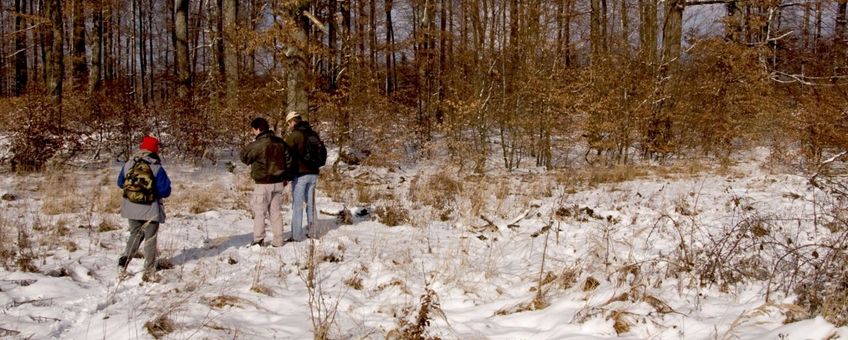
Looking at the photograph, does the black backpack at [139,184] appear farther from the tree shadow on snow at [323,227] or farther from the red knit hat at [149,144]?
the tree shadow on snow at [323,227]

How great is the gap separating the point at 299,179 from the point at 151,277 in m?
2.35

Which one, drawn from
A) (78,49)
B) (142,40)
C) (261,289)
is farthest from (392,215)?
(142,40)

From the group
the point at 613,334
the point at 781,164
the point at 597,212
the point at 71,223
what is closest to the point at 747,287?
the point at 613,334

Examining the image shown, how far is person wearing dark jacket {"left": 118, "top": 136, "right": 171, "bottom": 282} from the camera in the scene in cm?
513

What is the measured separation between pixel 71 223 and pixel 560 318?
6.62 meters

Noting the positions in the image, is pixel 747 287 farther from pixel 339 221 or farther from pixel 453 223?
pixel 339 221

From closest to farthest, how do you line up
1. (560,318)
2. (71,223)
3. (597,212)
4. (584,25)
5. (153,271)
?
1. (560,318)
2. (153,271)
3. (71,223)
4. (597,212)
5. (584,25)

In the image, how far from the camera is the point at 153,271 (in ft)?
16.7

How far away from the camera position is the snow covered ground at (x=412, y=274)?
370cm

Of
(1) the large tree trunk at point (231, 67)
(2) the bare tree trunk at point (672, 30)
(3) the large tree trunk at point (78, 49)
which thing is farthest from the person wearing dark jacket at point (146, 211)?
(2) the bare tree trunk at point (672, 30)

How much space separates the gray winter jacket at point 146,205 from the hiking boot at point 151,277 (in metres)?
0.54

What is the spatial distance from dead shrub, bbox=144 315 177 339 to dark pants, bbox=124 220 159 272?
1612 millimetres

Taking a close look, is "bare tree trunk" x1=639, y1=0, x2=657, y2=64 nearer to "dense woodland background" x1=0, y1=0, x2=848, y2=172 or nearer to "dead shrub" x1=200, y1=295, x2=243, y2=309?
"dense woodland background" x1=0, y1=0, x2=848, y2=172

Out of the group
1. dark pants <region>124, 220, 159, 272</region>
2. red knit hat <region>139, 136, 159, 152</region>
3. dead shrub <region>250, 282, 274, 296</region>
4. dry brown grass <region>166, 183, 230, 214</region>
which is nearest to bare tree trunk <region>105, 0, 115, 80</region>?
dry brown grass <region>166, 183, 230, 214</region>
